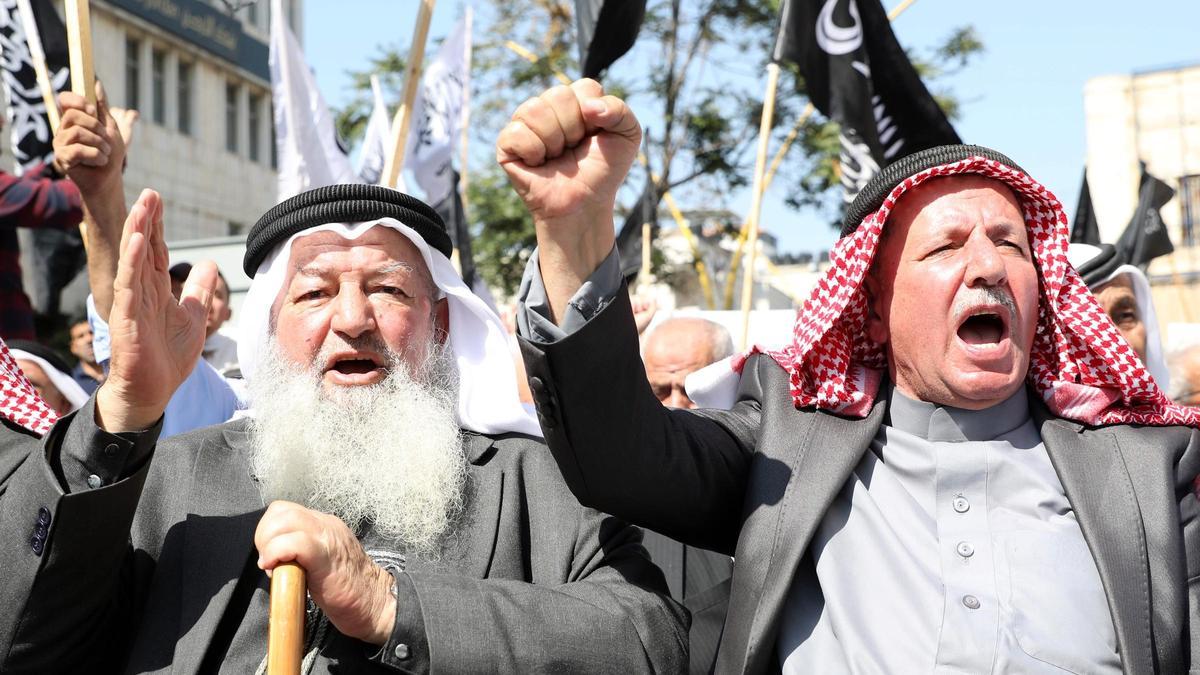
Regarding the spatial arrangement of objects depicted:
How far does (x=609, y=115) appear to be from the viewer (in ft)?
7.55

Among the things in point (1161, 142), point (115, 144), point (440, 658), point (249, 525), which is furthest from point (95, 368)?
point (1161, 142)

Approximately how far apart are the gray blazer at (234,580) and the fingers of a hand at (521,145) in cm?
88

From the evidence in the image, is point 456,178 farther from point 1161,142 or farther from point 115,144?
point 1161,142

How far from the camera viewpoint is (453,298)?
3.50 metres

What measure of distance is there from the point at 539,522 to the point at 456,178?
7.25m

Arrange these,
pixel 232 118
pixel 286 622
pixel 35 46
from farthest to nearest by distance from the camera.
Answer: pixel 232 118 < pixel 35 46 < pixel 286 622

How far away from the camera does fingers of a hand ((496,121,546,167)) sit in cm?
231

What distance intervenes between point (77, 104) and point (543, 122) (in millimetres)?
2161

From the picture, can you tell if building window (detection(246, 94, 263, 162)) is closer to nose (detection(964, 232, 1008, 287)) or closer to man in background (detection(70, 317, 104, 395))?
man in background (detection(70, 317, 104, 395))

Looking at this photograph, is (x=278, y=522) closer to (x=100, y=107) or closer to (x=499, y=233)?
(x=100, y=107)

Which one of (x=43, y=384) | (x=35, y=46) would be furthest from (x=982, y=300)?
(x=35, y=46)

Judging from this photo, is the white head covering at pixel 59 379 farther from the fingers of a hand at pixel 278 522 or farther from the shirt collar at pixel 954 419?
the shirt collar at pixel 954 419

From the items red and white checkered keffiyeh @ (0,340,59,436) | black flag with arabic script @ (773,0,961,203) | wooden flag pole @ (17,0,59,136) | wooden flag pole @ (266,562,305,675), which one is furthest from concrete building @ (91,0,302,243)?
wooden flag pole @ (266,562,305,675)

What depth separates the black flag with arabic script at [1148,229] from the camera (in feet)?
27.9
